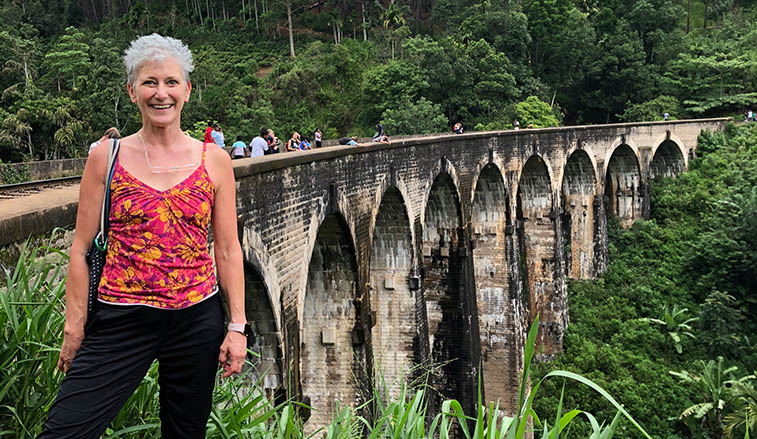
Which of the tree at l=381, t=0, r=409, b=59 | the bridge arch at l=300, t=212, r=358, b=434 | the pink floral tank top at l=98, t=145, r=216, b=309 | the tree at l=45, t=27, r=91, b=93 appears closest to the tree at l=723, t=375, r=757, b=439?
the bridge arch at l=300, t=212, r=358, b=434

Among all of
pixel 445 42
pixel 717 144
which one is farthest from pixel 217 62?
pixel 717 144

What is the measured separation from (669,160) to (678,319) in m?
11.2

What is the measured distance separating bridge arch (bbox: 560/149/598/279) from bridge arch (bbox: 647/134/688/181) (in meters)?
6.85

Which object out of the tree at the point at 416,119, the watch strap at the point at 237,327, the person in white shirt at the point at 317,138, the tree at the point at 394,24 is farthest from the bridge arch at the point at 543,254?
the tree at the point at 394,24

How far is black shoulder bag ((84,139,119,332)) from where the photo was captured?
2074mm

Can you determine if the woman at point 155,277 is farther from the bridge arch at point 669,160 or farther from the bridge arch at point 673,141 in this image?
the bridge arch at point 669,160

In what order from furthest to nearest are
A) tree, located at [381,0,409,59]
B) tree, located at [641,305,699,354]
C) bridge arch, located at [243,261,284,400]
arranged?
tree, located at [381,0,409,59]
tree, located at [641,305,699,354]
bridge arch, located at [243,261,284,400]

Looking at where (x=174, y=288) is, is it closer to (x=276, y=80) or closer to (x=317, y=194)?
(x=317, y=194)

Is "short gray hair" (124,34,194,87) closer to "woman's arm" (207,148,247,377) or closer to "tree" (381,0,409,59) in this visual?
"woman's arm" (207,148,247,377)

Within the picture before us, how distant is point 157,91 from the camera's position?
2.17m

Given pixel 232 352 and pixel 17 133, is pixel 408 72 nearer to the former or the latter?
pixel 17 133

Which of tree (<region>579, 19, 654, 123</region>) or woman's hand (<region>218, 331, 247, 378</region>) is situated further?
tree (<region>579, 19, 654, 123</region>)

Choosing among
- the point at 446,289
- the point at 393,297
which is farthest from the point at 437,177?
the point at 393,297

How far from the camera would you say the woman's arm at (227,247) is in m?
2.24
